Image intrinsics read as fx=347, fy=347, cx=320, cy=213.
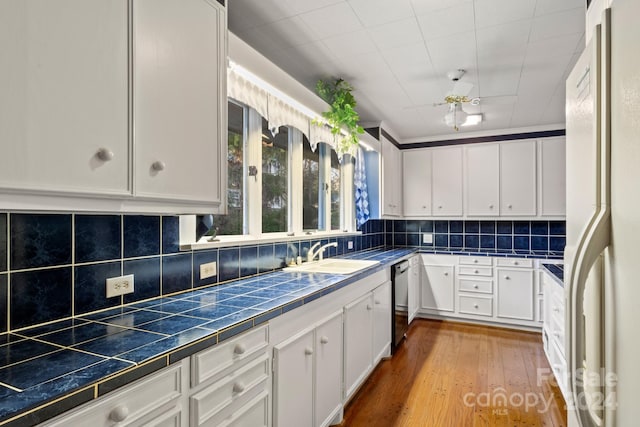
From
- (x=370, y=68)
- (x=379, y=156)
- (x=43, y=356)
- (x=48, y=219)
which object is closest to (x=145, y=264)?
(x=48, y=219)

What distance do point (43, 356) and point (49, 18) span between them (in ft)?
3.04

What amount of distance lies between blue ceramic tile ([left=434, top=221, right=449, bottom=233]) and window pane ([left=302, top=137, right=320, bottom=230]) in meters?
2.35

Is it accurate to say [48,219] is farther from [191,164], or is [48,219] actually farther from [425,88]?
[425,88]

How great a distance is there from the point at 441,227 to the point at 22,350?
188 inches

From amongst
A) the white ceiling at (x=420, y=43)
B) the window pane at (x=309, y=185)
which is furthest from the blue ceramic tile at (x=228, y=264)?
the white ceiling at (x=420, y=43)

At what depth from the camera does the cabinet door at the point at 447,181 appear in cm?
466

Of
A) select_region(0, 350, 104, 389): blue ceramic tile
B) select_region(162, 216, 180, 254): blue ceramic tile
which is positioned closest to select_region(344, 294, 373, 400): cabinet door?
select_region(162, 216, 180, 254): blue ceramic tile

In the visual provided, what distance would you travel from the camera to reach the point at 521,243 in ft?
14.9

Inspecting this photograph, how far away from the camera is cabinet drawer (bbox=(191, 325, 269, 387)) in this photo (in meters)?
1.12

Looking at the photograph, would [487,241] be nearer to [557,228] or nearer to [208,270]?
[557,228]

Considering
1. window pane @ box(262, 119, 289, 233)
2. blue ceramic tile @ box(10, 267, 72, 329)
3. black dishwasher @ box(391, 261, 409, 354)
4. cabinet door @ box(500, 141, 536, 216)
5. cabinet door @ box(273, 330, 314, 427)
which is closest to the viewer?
blue ceramic tile @ box(10, 267, 72, 329)

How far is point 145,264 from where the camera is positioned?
159 cm

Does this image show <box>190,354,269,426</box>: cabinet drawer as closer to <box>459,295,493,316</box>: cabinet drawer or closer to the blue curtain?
the blue curtain

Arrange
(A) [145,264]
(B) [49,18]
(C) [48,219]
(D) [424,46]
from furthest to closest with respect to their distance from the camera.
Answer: (D) [424,46] < (A) [145,264] < (C) [48,219] < (B) [49,18]
